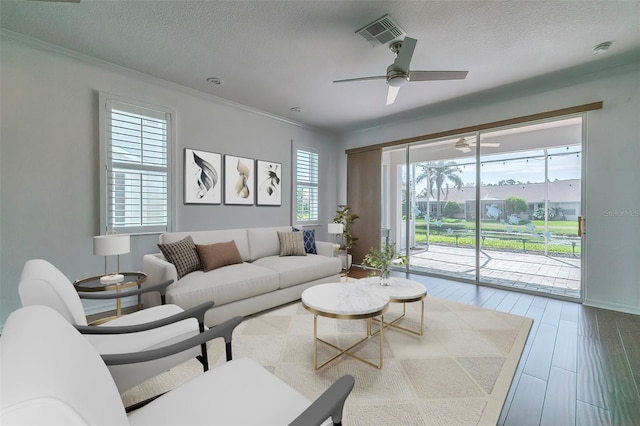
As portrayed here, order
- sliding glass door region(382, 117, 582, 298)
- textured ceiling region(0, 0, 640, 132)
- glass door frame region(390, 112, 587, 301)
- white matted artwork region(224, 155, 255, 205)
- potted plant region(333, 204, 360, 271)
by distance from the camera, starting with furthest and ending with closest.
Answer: potted plant region(333, 204, 360, 271)
white matted artwork region(224, 155, 255, 205)
sliding glass door region(382, 117, 582, 298)
glass door frame region(390, 112, 587, 301)
textured ceiling region(0, 0, 640, 132)

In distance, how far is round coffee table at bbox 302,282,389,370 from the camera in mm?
1923

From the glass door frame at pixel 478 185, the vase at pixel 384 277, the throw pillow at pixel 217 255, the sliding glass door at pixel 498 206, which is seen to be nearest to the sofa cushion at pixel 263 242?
the throw pillow at pixel 217 255

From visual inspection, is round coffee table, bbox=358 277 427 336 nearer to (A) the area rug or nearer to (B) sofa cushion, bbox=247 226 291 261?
(A) the area rug

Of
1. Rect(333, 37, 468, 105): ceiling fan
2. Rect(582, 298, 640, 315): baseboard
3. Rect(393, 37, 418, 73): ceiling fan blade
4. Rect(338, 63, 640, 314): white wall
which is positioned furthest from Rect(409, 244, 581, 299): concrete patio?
Rect(393, 37, 418, 73): ceiling fan blade

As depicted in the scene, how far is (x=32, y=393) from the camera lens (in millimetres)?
464

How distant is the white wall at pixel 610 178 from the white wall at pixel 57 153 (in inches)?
204

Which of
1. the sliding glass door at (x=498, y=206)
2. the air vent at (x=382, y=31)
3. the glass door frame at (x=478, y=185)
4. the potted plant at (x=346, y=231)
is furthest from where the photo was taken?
the potted plant at (x=346, y=231)

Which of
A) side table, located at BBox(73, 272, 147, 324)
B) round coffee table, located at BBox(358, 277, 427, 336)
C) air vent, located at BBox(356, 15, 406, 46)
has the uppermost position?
air vent, located at BBox(356, 15, 406, 46)

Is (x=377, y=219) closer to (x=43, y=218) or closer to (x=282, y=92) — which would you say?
(x=282, y=92)

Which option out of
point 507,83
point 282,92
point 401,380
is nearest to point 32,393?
point 401,380

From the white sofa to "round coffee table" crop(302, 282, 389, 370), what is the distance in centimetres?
81

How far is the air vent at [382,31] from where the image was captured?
7.81 feet

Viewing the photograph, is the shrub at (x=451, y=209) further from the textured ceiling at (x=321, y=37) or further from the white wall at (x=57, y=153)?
the white wall at (x=57, y=153)

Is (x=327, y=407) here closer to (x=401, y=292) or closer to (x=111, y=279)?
(x=401, y=292)
